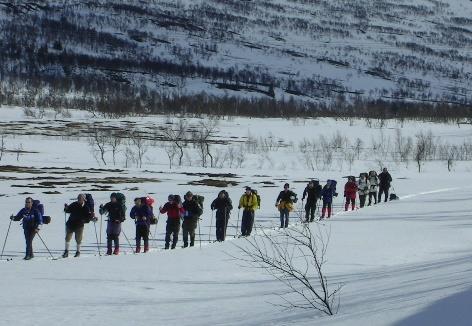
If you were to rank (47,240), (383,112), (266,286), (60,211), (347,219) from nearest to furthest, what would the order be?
(266,286) → (47,240) → (347,219) → (60,211) → (383,112)

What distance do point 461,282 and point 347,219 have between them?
12032 millimetres

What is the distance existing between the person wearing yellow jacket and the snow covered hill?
9165 cm

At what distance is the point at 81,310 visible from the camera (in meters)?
8.02

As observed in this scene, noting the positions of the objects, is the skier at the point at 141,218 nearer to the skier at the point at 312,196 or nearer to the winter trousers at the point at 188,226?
the winter trousers at the point at 188,226

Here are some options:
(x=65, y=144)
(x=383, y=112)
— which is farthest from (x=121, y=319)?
(x=383, y=112)

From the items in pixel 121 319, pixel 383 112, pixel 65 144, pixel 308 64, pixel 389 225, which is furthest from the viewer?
pixel 308 64

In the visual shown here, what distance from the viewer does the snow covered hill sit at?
5069 inches

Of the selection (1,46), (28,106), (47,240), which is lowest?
(47,240)

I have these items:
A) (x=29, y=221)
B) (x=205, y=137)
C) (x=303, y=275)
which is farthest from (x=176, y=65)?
(x=303, y=275)

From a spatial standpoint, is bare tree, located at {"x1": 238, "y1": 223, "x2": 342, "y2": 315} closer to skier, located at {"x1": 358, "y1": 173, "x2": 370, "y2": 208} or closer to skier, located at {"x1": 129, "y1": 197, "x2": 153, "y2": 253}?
skier, located at {"x1": 129, "y1": 197, "x2": 153, "y2": 253}

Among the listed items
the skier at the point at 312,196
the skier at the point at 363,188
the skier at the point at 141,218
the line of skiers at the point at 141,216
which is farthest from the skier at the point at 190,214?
the skier at the point at 363,188

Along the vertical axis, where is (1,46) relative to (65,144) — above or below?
above

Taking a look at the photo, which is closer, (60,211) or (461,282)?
(461,282)

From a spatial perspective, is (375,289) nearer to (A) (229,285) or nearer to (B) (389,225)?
(A) (229,285)
